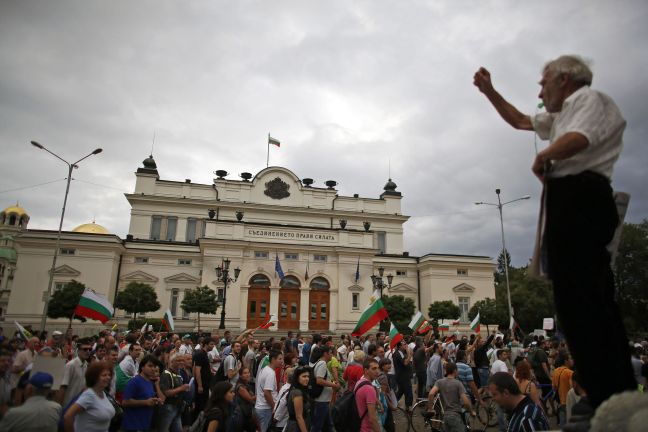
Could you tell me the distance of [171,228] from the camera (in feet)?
150

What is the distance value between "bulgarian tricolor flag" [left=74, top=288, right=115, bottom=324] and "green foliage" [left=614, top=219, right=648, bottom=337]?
45.2 m

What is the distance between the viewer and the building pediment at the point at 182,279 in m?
38.6

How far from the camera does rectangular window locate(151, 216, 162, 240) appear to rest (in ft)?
147

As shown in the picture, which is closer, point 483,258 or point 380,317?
point 380,317

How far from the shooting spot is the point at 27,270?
35.5 m

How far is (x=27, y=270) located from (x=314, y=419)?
124ft

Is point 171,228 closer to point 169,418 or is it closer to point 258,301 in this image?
point 258,301

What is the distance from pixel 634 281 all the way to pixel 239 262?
1537 inches

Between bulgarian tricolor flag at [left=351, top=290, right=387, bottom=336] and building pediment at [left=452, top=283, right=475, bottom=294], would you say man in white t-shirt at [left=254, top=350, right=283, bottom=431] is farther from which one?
building pediment at [left=452, top=283, right=475, bottom=294]

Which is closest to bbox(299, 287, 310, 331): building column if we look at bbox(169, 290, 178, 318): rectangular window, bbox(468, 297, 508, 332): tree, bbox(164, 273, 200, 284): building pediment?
bbox(164, 273, 200, 284): building pediment

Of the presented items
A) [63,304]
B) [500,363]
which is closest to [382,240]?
[63,304]

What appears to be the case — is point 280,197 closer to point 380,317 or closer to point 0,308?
point 380,317

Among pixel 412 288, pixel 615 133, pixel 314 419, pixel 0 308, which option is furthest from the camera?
pixel 0 308

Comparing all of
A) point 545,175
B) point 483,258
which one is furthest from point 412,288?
point 545,175
